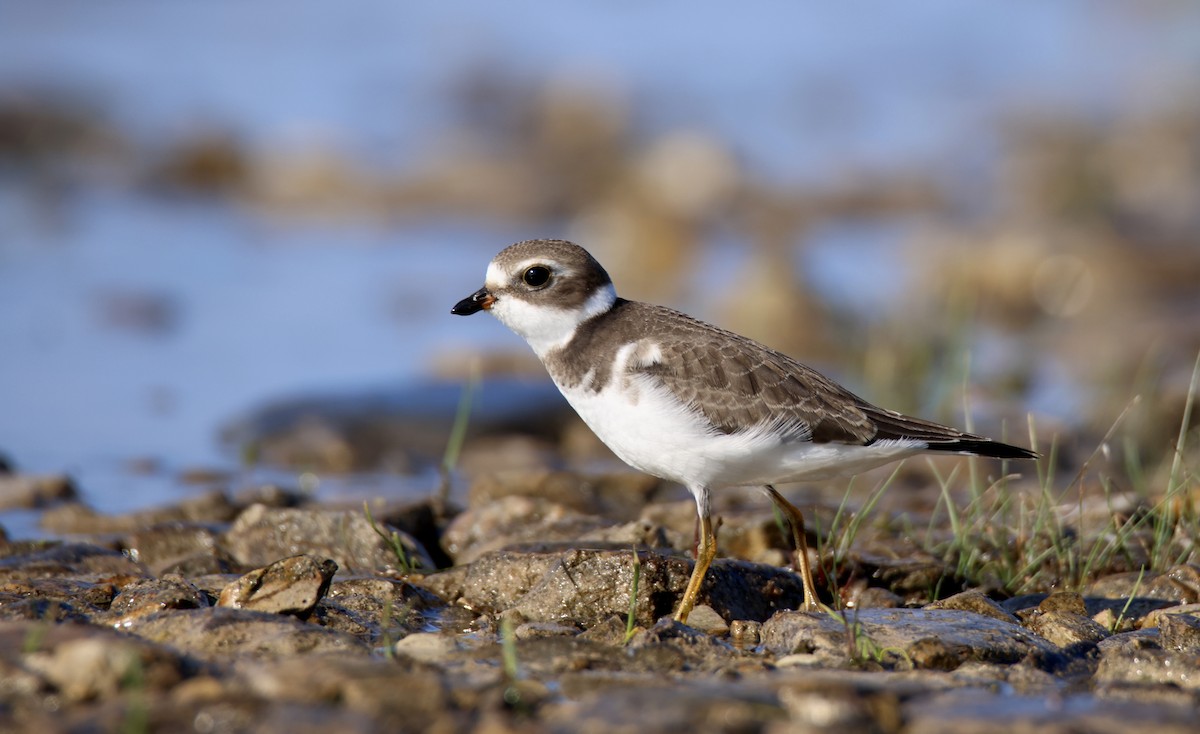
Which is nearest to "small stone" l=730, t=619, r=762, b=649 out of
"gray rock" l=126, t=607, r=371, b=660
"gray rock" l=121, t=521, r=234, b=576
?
"gray rock" l=126, t=607, r=371, b=660

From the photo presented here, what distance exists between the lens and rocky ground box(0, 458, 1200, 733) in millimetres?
3812

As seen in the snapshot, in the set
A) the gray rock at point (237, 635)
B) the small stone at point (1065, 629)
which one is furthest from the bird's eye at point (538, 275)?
the small stone at point (1065, 629)

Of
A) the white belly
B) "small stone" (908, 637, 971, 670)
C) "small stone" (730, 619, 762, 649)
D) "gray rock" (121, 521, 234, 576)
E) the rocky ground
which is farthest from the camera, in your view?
"gray rock" (121, 521, 234, 576)

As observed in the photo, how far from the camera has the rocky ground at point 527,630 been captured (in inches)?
150

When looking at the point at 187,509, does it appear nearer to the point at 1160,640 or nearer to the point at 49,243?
the point at 1160,640

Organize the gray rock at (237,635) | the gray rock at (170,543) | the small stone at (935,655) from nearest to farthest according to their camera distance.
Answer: the gray rock at (237,635) → the small stone at (935,655) → the gray rock at (170,543)

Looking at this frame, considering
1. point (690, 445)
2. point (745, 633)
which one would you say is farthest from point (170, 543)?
point (745, 633)

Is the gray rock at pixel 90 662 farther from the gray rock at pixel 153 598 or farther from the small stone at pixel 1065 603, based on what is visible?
the small stone at pixel 1065 603

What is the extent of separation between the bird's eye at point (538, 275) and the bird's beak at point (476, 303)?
195mm

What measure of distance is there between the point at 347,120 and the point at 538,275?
43.4ft

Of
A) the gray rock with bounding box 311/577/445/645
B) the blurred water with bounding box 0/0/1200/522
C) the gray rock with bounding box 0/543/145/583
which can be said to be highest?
the blurred water with bounding box 0/0/1200/522

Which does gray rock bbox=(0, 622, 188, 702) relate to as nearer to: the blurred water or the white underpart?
the white underpart

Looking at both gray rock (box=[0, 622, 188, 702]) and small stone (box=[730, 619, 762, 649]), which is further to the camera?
small stone (box=[730, 619, 762, 649])

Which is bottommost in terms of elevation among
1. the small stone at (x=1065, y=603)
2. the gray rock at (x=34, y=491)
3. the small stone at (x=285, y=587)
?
the small stone at (x=1065, y=603)
